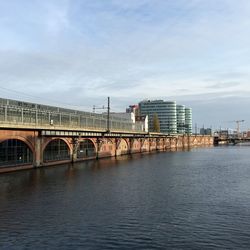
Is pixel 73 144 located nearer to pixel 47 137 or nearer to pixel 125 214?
pixel 47 137

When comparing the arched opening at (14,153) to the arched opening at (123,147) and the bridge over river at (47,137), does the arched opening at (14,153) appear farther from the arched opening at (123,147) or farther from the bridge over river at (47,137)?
the arched opening at (123,147)

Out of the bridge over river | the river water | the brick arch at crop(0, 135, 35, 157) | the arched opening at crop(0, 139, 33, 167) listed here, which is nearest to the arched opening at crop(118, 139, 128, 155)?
the bridge over river

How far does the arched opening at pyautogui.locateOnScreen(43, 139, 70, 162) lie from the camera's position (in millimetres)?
79294

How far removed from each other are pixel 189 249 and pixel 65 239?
8301 millimetres

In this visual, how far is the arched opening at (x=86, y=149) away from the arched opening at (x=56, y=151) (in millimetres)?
7404

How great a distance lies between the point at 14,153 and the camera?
66250 millimetres

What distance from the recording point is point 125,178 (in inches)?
2270

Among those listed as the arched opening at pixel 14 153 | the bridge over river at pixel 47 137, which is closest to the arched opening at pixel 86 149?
the bridge over river at pixel 47 137

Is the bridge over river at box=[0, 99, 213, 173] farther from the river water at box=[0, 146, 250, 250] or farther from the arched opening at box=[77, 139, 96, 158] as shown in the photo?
the river water at box=[0, 146, 250, 250]

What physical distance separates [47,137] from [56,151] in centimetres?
678

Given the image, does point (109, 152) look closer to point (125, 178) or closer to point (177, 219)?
point (125, 178)

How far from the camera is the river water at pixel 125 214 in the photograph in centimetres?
2441

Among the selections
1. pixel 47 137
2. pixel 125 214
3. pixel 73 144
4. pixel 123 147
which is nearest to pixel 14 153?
pixel 47 137

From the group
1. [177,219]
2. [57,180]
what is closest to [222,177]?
[57,180]
